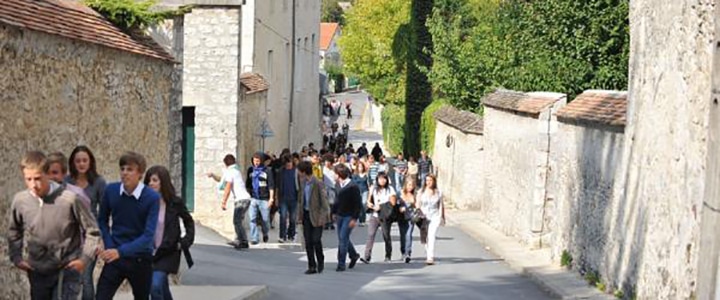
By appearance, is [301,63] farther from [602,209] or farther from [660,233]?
→ [660,233]

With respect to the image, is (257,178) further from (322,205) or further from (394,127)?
(394,127)

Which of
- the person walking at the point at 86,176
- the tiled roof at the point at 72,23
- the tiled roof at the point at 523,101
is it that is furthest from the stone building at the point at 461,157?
the person walking at the point at 86,176

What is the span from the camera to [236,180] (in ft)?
61.8

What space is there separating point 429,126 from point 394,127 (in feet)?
39.6

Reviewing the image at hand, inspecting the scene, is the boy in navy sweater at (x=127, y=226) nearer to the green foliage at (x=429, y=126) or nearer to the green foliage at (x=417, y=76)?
the green foliage at (x=429, y=126)

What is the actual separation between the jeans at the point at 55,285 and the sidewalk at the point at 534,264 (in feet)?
25.8

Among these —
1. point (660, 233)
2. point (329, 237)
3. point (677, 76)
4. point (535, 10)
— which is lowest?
point (329, 237)

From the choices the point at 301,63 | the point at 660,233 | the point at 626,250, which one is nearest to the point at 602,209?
the point at 626,250

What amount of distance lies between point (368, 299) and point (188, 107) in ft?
33.3

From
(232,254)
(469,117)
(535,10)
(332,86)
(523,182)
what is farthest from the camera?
(332,86)

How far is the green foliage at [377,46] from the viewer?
195ft

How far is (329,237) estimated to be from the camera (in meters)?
24.7

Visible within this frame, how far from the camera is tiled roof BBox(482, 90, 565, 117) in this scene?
2130cm

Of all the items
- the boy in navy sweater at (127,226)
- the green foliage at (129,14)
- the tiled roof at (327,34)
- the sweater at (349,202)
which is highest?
the tiled roof at (327,34)
